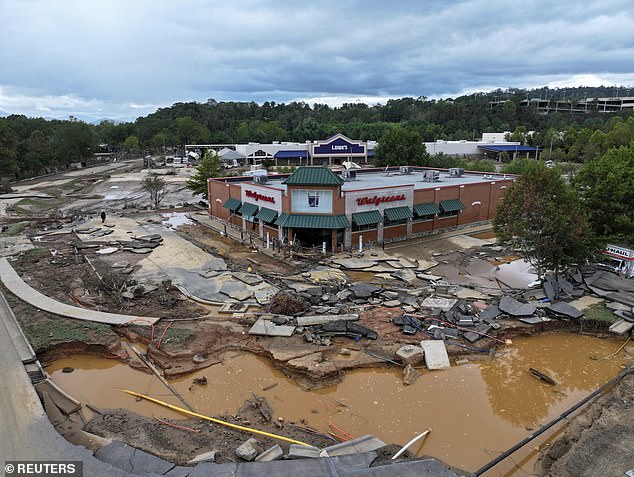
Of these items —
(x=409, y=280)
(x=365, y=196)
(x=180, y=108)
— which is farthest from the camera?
(x=180, y=108)

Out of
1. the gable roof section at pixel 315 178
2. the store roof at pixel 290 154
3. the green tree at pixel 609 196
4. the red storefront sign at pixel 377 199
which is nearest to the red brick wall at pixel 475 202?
the red storefront sign at pixel 377 199

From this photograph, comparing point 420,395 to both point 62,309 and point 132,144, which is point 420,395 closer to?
point 62,309

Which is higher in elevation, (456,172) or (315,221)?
(456,172)

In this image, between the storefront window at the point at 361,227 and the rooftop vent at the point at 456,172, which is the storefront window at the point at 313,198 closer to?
the storefront window at the point at 361,227

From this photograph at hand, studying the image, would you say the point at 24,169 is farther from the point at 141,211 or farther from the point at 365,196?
the point at 365,196

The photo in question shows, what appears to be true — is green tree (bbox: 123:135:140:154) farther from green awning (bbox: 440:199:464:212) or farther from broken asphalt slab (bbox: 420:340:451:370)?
broken asphalt slab (bbox: 420:340:451:370)

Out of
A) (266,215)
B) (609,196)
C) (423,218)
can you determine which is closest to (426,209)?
(423,218)

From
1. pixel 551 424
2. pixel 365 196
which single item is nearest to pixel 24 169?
pixel 365 196
